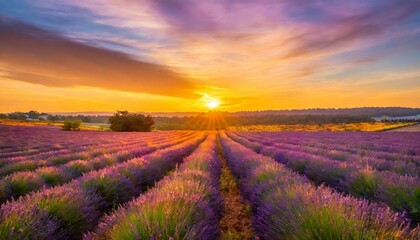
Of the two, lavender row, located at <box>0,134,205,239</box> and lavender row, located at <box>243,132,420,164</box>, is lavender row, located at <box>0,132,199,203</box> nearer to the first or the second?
lavender row, located at <box>0,134,205,239</box>

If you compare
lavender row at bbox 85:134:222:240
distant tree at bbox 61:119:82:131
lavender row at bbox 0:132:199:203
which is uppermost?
lavender row at bbox 85:134:222:240

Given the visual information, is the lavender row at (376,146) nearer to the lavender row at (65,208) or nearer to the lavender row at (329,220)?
the lavender row at (329,220)

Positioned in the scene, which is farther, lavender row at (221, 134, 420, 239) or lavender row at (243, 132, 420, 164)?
lavender row at (243, 132, 420, 164)

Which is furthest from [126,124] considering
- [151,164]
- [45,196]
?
[45,196]

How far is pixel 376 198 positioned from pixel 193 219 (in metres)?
3.93

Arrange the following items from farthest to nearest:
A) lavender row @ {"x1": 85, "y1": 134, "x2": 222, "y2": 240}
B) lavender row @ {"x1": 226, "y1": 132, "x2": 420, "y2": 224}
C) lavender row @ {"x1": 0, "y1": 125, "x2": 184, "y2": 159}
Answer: lavender row @ {"x1": 0, "y1": 125, "x2": 184, "y2": 159}
lavender row @ {"x1": 226, "y1": 132, "x2": 420, "y2": 224}
lavender row @ {"x1": 85, "y1": 134, "x2": 222, "y2": 240}

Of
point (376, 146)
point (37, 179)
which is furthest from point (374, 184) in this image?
point (376, 146)

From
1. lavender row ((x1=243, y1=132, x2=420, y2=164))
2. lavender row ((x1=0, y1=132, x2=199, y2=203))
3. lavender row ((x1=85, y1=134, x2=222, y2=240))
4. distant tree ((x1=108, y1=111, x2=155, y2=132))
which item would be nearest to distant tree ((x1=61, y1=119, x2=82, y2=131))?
distant tree ((x1=108, y1=111, x2=155, y2=132))

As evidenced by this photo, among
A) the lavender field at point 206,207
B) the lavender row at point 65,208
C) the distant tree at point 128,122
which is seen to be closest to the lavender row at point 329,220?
the lavender field at point 206,207

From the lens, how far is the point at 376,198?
18.2ft

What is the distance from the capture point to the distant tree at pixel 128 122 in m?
79.5

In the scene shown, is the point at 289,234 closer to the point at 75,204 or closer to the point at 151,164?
the point at 75,204

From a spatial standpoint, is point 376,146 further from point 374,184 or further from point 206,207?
point 206,207

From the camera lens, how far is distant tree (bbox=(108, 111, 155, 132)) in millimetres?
79500
